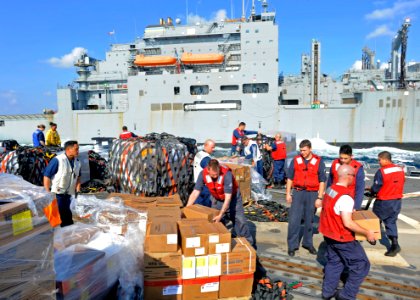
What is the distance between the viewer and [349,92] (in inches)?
917

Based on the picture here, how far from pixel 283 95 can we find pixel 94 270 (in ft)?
78.7

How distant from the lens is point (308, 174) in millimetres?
4160

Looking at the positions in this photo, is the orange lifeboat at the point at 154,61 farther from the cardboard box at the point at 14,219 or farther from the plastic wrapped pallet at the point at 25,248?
the cardboard box at the point at 14,219

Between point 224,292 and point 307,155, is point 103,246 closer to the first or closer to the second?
point 224,292

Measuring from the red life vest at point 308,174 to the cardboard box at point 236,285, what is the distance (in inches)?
68.5

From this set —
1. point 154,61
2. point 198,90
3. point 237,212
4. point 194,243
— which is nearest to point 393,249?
point 237,212

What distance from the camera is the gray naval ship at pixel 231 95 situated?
22.0 m

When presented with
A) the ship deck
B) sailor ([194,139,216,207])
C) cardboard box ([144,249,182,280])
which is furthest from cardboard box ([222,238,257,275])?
sailor ([194,139,216,207])

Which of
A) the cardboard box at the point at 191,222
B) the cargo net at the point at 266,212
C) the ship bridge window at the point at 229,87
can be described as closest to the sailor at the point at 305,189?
the cargo net at the point at 266,212

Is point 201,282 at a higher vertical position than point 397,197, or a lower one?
lower

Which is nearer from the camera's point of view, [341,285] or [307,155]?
[341,285]

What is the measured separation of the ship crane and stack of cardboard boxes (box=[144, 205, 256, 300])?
2534 cm

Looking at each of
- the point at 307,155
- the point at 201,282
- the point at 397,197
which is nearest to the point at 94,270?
the point at 201,282

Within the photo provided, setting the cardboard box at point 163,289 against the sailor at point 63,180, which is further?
the sailor at point 63,180
